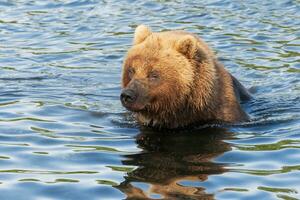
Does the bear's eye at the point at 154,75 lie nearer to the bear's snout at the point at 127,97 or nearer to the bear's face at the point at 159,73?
the bear's face at the point at 159,73

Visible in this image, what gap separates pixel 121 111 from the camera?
11711 mm

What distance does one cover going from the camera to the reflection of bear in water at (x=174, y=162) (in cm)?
778

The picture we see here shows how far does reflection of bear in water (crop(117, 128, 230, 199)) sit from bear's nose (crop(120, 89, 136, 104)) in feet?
1.85

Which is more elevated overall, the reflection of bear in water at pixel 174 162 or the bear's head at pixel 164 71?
the bear's head at pixel 164 71

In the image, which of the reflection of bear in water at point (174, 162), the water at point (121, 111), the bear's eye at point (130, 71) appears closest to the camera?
the reflection of bear in water at point (174, 162)

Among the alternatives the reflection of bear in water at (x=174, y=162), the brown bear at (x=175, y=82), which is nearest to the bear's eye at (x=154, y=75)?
the brown bear at (x=175, y=82)

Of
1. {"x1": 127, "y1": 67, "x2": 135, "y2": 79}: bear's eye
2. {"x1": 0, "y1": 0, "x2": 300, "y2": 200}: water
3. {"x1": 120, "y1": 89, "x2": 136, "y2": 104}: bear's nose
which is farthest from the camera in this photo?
{"x1": 127, "y1": 67, "x2": 135, "y2": 79}: bear's eye

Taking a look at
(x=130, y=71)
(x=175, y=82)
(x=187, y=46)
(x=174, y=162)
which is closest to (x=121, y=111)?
(x=130, y=71)

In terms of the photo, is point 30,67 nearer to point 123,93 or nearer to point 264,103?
point 264,103

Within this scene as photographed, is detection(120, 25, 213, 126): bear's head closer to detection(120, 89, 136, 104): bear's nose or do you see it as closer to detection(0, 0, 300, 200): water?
detection(120, 89, 136, 104): bear's nose

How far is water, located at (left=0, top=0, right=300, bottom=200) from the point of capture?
8055 millimetres

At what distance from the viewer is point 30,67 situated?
47.7 ft

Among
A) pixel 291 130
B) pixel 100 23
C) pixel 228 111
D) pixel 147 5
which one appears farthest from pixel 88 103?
pixel 147 5

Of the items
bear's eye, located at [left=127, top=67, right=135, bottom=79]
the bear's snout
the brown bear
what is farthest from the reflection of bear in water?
bear's eye, located at [left=127, top=67, right=135, bottom=79]
